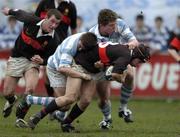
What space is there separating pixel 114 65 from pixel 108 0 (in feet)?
44.1

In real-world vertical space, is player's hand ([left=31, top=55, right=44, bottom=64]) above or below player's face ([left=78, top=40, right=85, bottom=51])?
below

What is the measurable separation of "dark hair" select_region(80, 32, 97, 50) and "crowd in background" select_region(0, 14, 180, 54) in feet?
34.7

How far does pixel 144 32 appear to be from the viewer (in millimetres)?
24234

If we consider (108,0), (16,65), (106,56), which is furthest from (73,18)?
(108,0)

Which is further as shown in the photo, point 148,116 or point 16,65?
point 148,116

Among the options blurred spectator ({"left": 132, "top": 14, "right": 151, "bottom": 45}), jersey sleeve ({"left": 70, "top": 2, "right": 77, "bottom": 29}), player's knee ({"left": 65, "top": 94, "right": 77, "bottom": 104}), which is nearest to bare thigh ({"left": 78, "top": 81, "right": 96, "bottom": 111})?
player's knee ({"left": 65, "top": 94, "right": 77, "bottom": 104})

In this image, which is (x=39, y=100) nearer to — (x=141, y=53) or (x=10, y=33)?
(x=141, y=53)

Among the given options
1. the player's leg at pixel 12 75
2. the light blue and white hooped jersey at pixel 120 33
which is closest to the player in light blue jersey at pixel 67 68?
the light blue and white hooped jersey at pixel 120 33

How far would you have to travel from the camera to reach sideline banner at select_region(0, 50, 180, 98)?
22.8m

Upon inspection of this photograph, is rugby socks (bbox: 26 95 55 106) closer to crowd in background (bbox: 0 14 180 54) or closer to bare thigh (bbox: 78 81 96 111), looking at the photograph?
bare thigh (bbox: 78 81 96 111)

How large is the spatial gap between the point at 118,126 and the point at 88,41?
2.49m

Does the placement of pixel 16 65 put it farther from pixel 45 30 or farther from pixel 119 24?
pixel 119 24

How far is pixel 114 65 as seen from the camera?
41.7 ft

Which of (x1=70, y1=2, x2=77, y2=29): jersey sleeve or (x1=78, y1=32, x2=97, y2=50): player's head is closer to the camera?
(x1=78, y1=32, x2=97, y2=50): player's head
